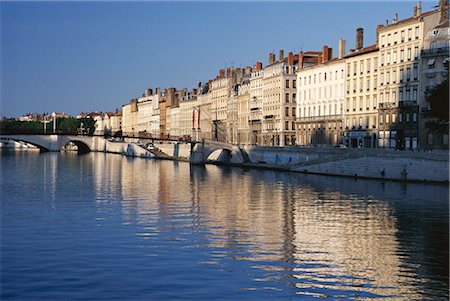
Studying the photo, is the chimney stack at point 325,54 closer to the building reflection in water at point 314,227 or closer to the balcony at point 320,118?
the balcony at point 320,118

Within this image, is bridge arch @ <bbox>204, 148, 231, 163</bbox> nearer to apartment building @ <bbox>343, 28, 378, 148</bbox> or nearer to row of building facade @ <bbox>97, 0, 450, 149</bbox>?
row of building facade @ <bbox>97, 0, 450, 149</bbox>

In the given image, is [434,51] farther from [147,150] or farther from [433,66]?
[147,150]

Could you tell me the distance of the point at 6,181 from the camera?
201ft

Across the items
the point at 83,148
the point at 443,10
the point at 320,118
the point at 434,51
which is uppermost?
the point at 443,10

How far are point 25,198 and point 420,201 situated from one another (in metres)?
23.8

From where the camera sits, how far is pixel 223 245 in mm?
28453

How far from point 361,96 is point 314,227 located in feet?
184

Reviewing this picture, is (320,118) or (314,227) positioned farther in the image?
(320,118)

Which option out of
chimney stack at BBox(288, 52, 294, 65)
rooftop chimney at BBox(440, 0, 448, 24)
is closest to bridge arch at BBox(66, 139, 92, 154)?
chimney stack at BBox(288, 52, 294, 65)

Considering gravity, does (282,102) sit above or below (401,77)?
below

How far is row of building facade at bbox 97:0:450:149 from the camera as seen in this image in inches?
2948

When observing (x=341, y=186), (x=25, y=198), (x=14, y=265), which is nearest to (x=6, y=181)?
(x=25, y=198)

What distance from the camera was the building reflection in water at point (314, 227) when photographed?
2323cm

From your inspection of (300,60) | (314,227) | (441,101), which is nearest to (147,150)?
(300,60)
